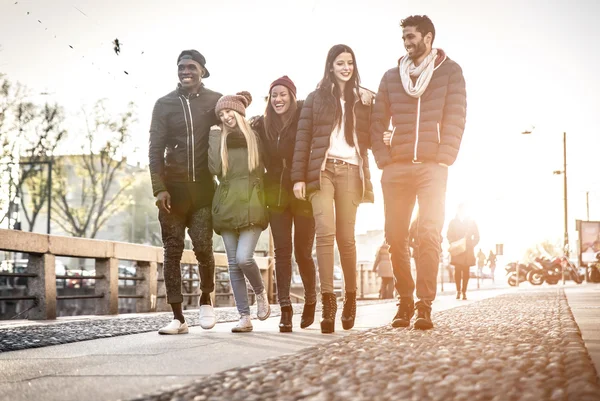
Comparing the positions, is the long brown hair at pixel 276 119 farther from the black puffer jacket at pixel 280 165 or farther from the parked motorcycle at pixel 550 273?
the parked motorcycle at pixel 550 273

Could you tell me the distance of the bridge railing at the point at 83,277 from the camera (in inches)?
340

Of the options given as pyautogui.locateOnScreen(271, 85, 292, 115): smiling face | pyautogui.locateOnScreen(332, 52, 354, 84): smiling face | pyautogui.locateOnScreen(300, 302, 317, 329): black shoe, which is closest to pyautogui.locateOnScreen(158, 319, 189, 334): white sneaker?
pyautogui.locateOnScreen(300, 302, 317, 329): black shoe

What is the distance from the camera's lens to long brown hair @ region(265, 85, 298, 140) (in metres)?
5.85

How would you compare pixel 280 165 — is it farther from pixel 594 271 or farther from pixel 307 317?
pixel 594 271

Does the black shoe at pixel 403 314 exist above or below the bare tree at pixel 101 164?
below

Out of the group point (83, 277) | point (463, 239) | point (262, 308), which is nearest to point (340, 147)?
point (262, 308)

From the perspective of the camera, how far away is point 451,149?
5215 mm

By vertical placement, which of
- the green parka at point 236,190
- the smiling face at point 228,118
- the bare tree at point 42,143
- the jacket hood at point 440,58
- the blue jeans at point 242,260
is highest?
the bare tree at point 42,143

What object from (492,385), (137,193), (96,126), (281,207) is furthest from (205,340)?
(137,193)

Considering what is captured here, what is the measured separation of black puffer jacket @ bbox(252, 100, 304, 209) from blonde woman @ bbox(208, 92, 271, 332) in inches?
3.5

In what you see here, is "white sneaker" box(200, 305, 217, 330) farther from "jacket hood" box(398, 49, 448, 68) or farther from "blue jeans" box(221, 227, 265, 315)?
"jacket hood" box(398, 49, 448, 68)

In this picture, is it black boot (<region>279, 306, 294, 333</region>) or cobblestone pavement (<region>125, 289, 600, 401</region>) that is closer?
cobblestone pavement (<region>125, 289, 600, 401</region>)

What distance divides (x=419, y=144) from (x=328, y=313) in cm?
129

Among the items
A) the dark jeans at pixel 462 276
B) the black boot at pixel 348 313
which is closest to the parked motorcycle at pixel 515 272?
the dark jeans at pixel 462 276
